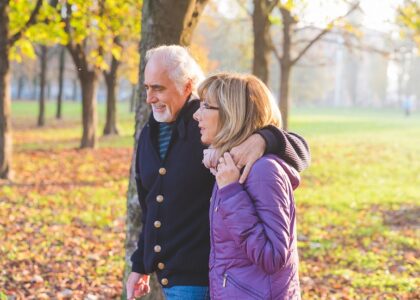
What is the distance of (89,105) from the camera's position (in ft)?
62.4

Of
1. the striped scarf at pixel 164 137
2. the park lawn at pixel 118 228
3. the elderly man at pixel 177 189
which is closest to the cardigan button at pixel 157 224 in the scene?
the elderly man at pixel 177 189

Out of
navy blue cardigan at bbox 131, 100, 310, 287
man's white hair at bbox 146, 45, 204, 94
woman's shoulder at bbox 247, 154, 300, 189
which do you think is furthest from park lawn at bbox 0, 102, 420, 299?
woman's shoulder at bbox 247, 154, 300, 189

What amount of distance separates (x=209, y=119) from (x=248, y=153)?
25cm

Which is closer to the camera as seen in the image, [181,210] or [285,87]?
[181,210]

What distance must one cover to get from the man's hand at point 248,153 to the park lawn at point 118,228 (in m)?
3.85

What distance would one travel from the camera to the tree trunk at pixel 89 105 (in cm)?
1877

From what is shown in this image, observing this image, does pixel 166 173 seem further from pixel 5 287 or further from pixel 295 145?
pixel 5 287

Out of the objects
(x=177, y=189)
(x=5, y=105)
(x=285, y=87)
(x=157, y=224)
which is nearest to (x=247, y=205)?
(x=177, y=189)

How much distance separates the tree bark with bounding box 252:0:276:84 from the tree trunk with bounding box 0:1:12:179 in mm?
5887

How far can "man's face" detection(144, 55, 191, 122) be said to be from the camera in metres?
3.09

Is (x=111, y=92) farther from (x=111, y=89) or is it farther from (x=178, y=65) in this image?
(x=178, y=65)

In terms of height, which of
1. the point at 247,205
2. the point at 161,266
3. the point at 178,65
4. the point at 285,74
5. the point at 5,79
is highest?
the point at 285,74

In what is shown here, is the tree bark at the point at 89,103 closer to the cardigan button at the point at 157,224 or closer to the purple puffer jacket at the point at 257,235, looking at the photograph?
the cardigan button at the point at 157,224

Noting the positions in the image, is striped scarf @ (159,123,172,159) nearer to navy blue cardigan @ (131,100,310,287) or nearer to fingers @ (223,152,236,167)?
navy blue cardigan @ (131,100,310,287)
